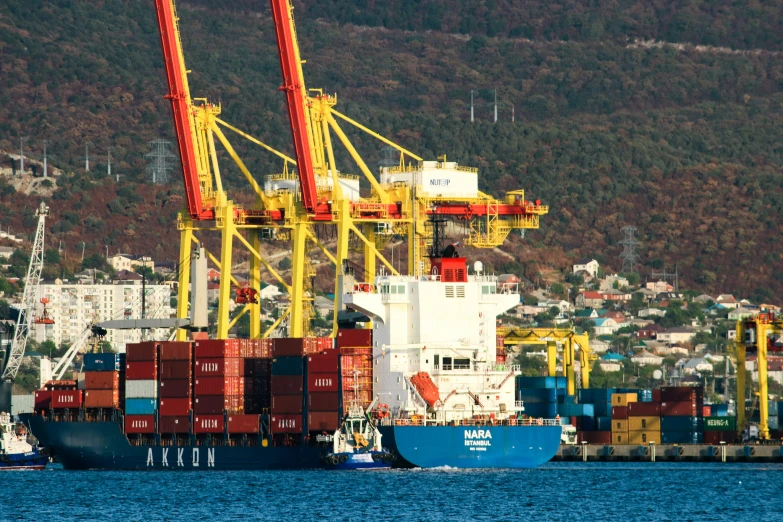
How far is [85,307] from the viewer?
522 feet

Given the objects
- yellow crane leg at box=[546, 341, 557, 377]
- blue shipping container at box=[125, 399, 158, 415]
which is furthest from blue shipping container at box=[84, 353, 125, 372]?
yellow crane leg at box=[546, 341, 557, 377]

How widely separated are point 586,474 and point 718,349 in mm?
104240

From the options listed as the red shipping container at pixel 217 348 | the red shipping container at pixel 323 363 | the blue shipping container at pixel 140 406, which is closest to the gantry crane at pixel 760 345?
the red shipping container at pixel 323 363

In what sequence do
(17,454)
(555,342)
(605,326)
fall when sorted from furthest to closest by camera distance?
(605,326)
(555,342)
(17,454)

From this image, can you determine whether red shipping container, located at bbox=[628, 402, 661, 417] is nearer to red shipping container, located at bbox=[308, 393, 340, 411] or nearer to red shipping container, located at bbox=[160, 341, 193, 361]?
red shipping container, located at bbox=[308, 393, 340, 411]

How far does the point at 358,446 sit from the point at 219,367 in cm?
679

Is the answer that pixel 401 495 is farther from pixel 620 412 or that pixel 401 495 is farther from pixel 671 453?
pixel 620 412

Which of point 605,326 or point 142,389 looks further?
point 605,326

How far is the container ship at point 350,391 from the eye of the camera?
6594 cm

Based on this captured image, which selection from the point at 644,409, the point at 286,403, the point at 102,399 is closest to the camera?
the point at 286,403

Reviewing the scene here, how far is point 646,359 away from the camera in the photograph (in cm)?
16425

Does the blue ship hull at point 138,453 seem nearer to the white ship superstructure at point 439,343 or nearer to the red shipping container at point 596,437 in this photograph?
the white ship superstructure at point 439,343

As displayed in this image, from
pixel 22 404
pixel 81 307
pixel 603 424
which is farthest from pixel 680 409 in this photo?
pixel 81 307

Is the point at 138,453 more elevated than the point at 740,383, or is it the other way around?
the point at 740,383
